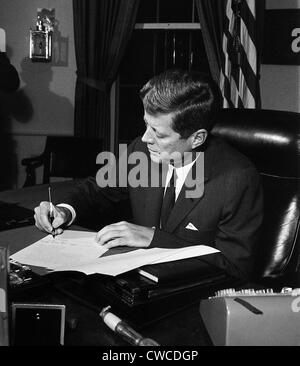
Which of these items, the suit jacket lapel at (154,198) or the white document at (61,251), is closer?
the white document at (61,251)

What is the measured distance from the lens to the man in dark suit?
1311mm

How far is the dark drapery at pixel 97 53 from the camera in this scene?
4.02 metres

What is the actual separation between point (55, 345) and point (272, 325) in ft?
1.15

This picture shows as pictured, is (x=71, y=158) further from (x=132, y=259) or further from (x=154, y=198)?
(x=132, y=259)

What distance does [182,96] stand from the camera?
4.44 feet

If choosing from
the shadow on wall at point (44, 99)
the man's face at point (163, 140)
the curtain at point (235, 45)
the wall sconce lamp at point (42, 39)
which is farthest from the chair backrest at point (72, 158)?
the man's face at point (163, 140)

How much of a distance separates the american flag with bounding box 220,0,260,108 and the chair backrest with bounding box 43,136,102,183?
1.13 m

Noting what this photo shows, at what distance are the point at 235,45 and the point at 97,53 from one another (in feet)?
4.00

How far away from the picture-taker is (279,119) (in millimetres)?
1626

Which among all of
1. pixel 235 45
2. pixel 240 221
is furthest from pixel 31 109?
pixel 240 221

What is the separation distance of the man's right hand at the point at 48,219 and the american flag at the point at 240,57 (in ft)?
8.03

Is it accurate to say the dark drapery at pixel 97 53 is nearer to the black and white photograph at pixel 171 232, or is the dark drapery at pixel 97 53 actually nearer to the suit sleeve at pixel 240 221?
the black and white photograph at pixel 171 232

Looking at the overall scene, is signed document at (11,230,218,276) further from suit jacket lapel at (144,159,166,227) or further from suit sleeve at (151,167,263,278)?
suit jacket lapel at (144,159,166,227)

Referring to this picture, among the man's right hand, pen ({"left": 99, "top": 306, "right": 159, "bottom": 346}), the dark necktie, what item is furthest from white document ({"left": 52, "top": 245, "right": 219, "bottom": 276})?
the dark necktie
